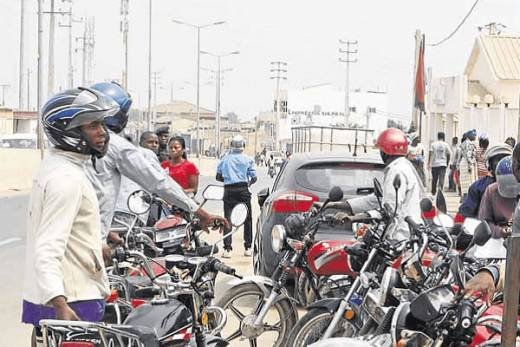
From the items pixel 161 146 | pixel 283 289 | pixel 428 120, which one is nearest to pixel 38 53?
pixel 428 120

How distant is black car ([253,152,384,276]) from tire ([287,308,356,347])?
3137 mm

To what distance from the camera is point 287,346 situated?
660 cm

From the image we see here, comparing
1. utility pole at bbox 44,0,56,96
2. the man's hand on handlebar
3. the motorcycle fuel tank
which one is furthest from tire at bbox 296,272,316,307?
utility pole at bbox 44,0,56,96

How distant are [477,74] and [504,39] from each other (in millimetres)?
1385

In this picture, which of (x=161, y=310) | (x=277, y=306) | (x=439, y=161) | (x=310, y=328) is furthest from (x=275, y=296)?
(x=439, y=161)

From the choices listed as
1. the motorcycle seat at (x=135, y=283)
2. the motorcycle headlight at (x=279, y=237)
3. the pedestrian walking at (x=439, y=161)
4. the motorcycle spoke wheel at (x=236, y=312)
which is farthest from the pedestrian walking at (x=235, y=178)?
the pedestrian walking at (x=439, y=161)

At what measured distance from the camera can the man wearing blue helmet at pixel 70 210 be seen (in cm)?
412

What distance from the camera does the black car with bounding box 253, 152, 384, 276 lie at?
9602 millimetres

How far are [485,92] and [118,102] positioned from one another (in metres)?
27.7

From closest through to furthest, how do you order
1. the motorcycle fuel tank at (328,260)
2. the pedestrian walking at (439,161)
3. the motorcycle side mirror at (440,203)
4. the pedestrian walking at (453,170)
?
the motorcycle side mirror at (440,203), the motorcycle fuel tank at (328,260), the pedestrian walking at (439,161), the pedestrian walking at (453,170)

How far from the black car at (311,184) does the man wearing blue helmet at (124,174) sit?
10.7 ft

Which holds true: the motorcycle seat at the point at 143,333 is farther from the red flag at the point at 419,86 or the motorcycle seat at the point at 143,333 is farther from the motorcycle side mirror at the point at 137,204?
the red flag at the point at 419,86

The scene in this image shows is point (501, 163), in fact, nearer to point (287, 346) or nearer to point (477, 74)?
point (287, 346)

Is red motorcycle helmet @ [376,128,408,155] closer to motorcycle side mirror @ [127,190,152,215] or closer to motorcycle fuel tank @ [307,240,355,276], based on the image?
motorcycle fuel tank @ [307,240,355,276]
